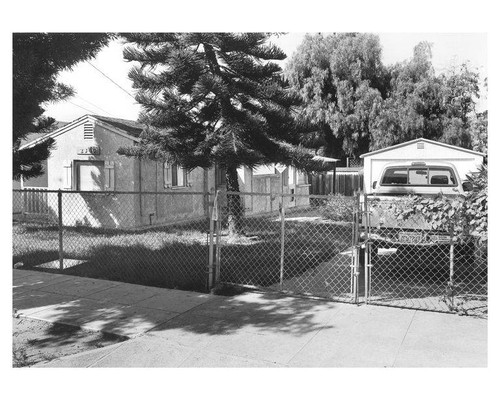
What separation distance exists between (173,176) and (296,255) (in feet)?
23.4

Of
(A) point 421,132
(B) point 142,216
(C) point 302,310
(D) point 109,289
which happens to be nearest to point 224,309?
(C) point 302,310

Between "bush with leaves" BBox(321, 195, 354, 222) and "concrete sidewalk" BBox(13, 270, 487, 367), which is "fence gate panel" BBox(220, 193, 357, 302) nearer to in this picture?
"bush with leaves" BBox(321, 195, 354, 222)

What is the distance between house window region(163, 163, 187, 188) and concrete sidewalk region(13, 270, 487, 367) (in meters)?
8.31

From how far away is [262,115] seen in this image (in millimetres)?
11062

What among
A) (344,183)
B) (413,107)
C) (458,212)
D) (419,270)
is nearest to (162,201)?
(419,270)

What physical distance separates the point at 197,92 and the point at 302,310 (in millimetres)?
6259

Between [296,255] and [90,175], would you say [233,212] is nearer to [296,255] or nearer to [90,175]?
[296,255]

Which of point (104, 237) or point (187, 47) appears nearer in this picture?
point (187, 47)

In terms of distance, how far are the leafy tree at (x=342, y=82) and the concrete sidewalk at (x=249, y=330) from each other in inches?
715

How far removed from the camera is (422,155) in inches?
715

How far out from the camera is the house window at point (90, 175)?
13.9 meters

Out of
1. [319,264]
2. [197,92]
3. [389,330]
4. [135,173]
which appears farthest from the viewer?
[135,173]

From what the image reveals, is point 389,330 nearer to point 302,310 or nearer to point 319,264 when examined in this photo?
point 302,310

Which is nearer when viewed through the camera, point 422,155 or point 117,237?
point 117,237
